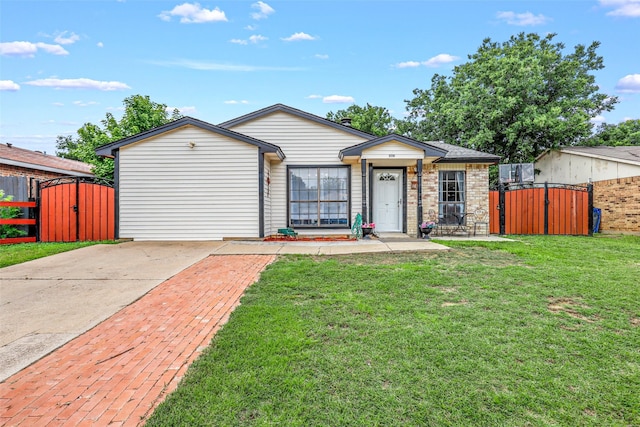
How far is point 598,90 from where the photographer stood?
21.8 meters

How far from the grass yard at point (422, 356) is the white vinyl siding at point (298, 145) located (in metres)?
6.39

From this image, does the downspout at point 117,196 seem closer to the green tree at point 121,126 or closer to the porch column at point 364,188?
the porch column at point 364,188

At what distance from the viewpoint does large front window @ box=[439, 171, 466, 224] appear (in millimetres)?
12203

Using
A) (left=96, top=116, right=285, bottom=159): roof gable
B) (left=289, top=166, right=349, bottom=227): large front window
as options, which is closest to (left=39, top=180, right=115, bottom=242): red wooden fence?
(left=96, top=116, right=285, bottom=159): roof gable

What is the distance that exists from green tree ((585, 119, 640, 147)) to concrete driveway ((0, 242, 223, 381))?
88.6ft

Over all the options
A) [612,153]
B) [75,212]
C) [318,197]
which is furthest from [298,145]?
[612,153]

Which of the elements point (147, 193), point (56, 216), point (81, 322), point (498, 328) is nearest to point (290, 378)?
point (498, 328)

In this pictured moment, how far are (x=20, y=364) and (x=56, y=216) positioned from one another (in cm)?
905

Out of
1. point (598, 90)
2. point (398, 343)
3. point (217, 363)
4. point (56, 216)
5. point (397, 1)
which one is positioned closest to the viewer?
point (217, 363)

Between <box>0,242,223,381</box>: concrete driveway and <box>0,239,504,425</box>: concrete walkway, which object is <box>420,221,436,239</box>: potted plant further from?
<box>0,242,223,381</box>: concrete driveway

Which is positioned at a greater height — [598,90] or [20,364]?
[598,90]

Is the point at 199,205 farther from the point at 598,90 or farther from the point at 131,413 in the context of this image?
the point at 598,90

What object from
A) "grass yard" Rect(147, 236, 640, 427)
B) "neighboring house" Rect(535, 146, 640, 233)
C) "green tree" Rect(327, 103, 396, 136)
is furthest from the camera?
"green tree" Rect(327, 103, 396, 136)

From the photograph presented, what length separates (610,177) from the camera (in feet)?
46.6
